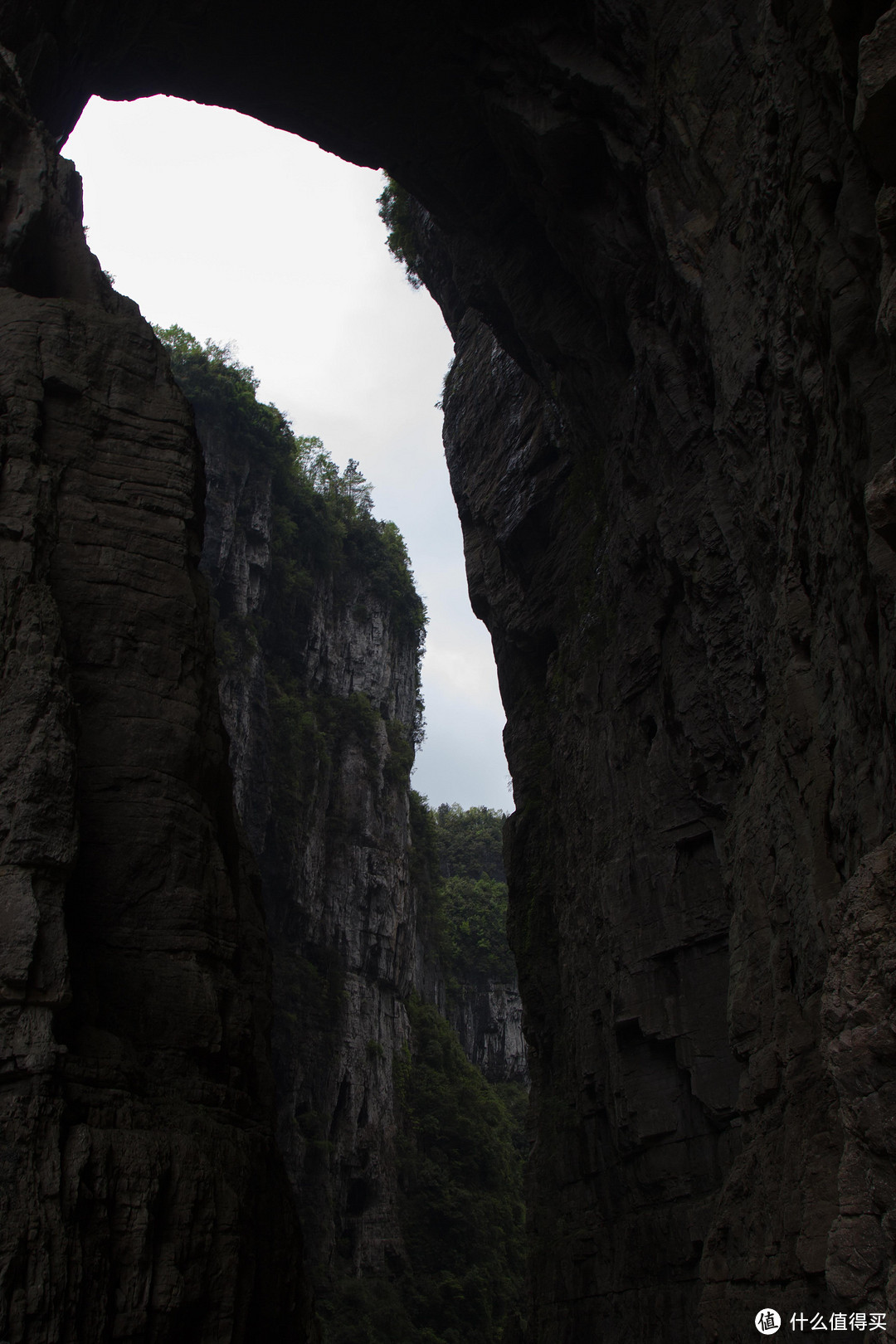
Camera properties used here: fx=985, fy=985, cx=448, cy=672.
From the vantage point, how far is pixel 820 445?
7820 mm

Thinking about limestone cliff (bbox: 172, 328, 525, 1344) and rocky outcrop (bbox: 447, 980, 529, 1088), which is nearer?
limestone cliff (bbox: 172, 328, 525, 1344)

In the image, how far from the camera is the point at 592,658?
18.4 metres

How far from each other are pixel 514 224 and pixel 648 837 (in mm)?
12086

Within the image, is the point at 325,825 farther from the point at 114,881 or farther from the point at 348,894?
the point at 114,881

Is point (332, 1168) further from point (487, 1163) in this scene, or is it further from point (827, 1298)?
point (827, 1298)

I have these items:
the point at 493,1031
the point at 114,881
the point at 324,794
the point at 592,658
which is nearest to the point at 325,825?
the point at 324,794

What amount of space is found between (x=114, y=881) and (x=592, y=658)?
11.4 m

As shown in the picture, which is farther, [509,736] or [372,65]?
[509,736]

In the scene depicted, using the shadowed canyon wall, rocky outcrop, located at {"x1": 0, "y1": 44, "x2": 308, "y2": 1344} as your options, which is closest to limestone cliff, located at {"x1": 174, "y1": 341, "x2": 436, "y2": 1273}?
the shadowed canyon wall

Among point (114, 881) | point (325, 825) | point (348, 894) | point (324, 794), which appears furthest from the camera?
point (324, 794)

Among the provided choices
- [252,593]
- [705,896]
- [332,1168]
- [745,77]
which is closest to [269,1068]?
[705,896]

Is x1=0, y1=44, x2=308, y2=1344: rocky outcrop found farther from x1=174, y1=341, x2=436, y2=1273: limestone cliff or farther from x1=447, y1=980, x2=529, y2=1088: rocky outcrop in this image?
x1=447, y1=980, x2=529, y2=1088: rocky outcrop

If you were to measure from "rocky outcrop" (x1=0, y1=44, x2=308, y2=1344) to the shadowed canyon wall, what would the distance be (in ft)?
0.12

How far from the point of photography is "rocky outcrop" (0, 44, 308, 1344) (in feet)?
21.6
